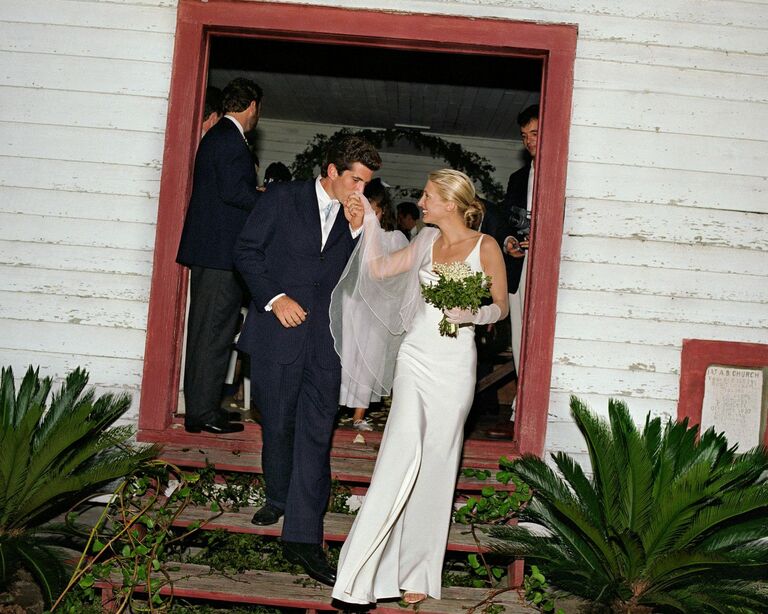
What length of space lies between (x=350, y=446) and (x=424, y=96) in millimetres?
7079

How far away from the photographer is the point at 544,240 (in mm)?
6195

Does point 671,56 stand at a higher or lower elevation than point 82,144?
higher

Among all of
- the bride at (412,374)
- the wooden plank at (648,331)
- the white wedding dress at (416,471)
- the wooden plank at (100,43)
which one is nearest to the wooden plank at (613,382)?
the wooden plank at (648,331)

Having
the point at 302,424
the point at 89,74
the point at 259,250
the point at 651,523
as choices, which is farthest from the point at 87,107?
the point at 651,523

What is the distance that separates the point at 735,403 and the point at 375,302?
9.08 ft

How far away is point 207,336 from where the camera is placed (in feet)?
20.1

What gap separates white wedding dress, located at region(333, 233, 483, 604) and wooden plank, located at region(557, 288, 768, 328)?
1333 mm

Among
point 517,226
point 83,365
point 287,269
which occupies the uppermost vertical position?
point 517,226

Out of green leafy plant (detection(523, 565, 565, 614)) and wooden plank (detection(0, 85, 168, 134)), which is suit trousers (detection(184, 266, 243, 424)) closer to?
wooden plank (detection(0, 85, 168, 134))

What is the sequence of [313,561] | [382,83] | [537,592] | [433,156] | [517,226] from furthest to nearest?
[433,156]
[382,83]
[517,226]
[537,592]
[313,561]

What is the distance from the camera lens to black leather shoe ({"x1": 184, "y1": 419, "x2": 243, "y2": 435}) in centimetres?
617

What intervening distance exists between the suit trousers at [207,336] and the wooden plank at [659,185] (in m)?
2.51

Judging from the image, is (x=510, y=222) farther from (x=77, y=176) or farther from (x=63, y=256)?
Result: (x=63, y=256)

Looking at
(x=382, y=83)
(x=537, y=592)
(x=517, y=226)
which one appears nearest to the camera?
(x=537, y=592)
